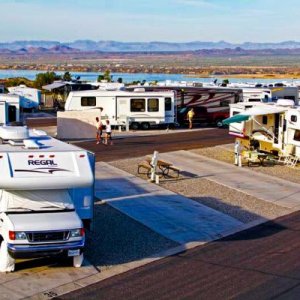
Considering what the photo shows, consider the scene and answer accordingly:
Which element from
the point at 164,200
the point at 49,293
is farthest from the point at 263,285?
the point at 164,200

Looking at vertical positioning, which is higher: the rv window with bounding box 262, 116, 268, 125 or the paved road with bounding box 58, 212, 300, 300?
the rv window with bounding box 262, 116, 268, 125

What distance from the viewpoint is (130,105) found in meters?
34.5

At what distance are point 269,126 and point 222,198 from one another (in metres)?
8.57

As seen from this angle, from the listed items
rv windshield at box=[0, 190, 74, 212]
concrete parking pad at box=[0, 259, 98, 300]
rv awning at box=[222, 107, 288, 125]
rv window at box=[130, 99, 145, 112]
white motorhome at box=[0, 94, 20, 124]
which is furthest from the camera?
rv window at box=[130, 99, 145, 112]

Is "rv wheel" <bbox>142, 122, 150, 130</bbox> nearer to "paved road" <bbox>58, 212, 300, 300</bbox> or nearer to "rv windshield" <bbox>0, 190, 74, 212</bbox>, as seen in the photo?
"paved road" <bbox>58, 212, 300, 300</bbox>

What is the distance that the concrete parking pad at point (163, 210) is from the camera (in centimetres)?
1490

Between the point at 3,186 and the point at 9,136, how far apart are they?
1.95m

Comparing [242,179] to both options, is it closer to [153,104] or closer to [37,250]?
[37,250]

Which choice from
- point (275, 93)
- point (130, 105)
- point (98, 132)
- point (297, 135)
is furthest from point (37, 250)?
point (275, 93)

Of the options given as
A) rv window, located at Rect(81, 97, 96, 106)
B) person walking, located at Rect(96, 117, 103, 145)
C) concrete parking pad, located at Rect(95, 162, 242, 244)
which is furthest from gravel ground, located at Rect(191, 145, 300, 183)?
rv window, located at Rect(81, 97, 96, 106)

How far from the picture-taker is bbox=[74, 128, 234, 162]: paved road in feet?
85.5

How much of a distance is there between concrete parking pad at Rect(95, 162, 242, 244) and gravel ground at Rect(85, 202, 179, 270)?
13.2 inches

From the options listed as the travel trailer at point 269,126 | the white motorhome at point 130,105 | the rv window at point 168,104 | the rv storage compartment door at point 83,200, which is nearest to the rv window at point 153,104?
the white motorhome at point 130,105

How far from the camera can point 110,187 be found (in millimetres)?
19375
